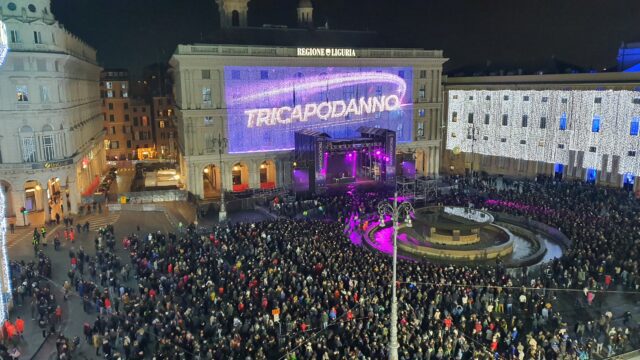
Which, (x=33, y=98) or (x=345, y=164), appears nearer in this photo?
(x=33, y=98)

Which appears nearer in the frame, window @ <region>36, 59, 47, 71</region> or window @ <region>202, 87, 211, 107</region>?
window @ <region>36, 59, 47, 71</region>

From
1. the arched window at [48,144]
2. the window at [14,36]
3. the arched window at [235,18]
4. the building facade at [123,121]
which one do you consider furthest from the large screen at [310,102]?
the building facade at [123,121]

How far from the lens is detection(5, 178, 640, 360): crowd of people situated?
65.3ft

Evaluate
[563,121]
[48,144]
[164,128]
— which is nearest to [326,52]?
[563,121]

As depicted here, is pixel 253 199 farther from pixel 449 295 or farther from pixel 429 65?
pixel 429 65

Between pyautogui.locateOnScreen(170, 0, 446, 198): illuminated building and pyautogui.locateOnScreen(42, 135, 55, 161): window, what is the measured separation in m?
12.0

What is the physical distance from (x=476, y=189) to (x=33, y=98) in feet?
137

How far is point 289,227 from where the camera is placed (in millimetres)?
32688

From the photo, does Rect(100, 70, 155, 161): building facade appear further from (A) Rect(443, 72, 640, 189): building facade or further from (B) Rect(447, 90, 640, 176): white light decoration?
(B) Rect(447, 90, 640, 176): white light decoration

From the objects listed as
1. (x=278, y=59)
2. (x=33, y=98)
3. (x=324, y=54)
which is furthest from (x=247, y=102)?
(x=33, y=98)

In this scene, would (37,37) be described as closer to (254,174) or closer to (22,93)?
(22,93)

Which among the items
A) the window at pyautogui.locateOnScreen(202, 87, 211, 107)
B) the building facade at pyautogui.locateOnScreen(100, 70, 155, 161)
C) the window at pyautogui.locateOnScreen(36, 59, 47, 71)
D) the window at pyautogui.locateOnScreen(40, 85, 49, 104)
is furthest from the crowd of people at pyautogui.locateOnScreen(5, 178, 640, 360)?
the building facade at pyautogui.locateOnScreen(100, 70, 155, 161)

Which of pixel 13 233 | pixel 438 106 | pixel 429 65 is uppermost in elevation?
pixel 429 65

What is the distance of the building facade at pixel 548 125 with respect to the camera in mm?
47250
